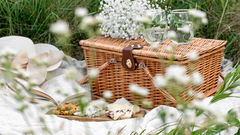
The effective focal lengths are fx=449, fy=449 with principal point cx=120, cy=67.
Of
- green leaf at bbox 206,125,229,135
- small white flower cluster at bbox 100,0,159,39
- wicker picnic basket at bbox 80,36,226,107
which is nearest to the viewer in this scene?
green leaf at bbox 206,125,229,135

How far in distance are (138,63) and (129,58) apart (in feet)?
0.20

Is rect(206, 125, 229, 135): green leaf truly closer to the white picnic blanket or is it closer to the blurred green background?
the white picnic blanket

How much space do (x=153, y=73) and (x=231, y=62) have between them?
995 mm

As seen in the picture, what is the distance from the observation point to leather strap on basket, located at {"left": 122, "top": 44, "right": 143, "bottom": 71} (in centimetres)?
252

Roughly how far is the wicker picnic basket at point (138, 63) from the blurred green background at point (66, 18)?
616mm

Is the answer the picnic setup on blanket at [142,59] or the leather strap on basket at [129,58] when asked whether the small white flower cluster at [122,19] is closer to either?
the picnic setup on blanket at [142,59]

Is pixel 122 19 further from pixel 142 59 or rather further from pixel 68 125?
pixel 68 125

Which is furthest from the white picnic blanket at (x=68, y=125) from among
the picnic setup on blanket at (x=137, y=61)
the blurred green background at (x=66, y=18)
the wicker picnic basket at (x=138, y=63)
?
the blurred green background at (x=66, y=18)

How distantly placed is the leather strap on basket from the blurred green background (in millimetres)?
832

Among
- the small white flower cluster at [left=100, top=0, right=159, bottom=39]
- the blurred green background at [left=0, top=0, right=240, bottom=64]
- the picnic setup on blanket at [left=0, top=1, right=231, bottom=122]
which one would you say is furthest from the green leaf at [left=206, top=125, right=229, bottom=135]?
the blurred green background at [left=0, top=0, right=240, bottom=64]

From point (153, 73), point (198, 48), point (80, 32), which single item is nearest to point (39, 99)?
point (153, 73)

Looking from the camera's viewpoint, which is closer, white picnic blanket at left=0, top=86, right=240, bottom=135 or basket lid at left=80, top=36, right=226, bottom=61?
white picnic blanket at left=0, top=86, right=240, bottom=135

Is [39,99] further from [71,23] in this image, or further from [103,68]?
[71,23]

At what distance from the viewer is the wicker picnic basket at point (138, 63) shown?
2479mm
